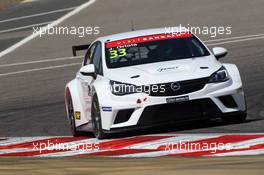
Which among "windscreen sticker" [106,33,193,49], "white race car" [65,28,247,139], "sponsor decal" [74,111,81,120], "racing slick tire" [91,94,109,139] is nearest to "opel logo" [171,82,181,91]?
"white race car" [65,28,247,139]

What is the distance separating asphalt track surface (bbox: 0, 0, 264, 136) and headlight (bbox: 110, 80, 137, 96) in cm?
86

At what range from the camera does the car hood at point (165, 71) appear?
12781mm

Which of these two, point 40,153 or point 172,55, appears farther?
point 172,55

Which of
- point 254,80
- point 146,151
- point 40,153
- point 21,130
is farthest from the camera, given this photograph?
point 254,80

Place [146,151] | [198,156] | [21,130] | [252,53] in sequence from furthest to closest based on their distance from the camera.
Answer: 1. [252,53]
2. [21,130]
3. [146,151]
4. [198,156]

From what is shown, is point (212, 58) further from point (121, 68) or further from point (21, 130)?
point (21, 130)

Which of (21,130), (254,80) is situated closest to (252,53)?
(254,80)

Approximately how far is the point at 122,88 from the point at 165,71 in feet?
1.87

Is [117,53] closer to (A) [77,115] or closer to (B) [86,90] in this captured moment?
(B) [86,90]

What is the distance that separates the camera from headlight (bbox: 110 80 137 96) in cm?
1280

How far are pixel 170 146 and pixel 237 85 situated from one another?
1809 millimetres

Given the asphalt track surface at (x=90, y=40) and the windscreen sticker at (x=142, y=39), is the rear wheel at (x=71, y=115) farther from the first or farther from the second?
the windscreen sticker at (x=142, y=39)

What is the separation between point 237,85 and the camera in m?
13.1

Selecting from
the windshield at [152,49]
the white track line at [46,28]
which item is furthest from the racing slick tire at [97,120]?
the white track line at [46,28]
